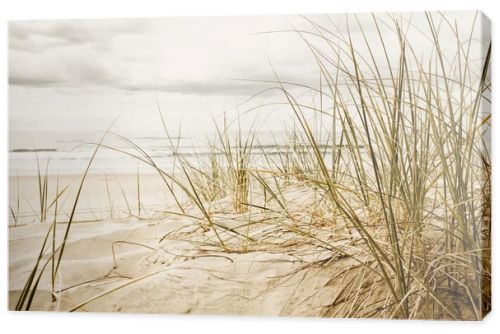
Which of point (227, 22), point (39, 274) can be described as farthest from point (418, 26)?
point (39, 274)

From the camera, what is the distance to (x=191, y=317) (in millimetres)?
4262

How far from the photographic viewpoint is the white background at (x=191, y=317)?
160 inches

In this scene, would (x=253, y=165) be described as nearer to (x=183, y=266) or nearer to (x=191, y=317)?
(x=183, y=266)

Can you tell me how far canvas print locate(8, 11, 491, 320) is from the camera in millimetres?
4008

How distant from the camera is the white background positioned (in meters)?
4.07

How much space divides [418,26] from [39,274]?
7.33 feet

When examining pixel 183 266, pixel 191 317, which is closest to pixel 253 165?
pixel 183 266

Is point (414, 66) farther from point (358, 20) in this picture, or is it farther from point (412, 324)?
point (412, 324)

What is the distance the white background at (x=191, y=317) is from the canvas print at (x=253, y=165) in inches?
2.1

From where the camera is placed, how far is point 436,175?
398cm

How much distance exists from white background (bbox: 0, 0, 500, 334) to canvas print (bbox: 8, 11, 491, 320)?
0.05 meters

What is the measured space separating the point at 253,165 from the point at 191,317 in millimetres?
808

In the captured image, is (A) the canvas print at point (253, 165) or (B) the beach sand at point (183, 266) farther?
(B) the beach sand at point (183, 266)

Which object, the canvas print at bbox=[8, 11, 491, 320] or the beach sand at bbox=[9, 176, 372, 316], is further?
the beach sand at bbox=[9, 176, 372, 316]
